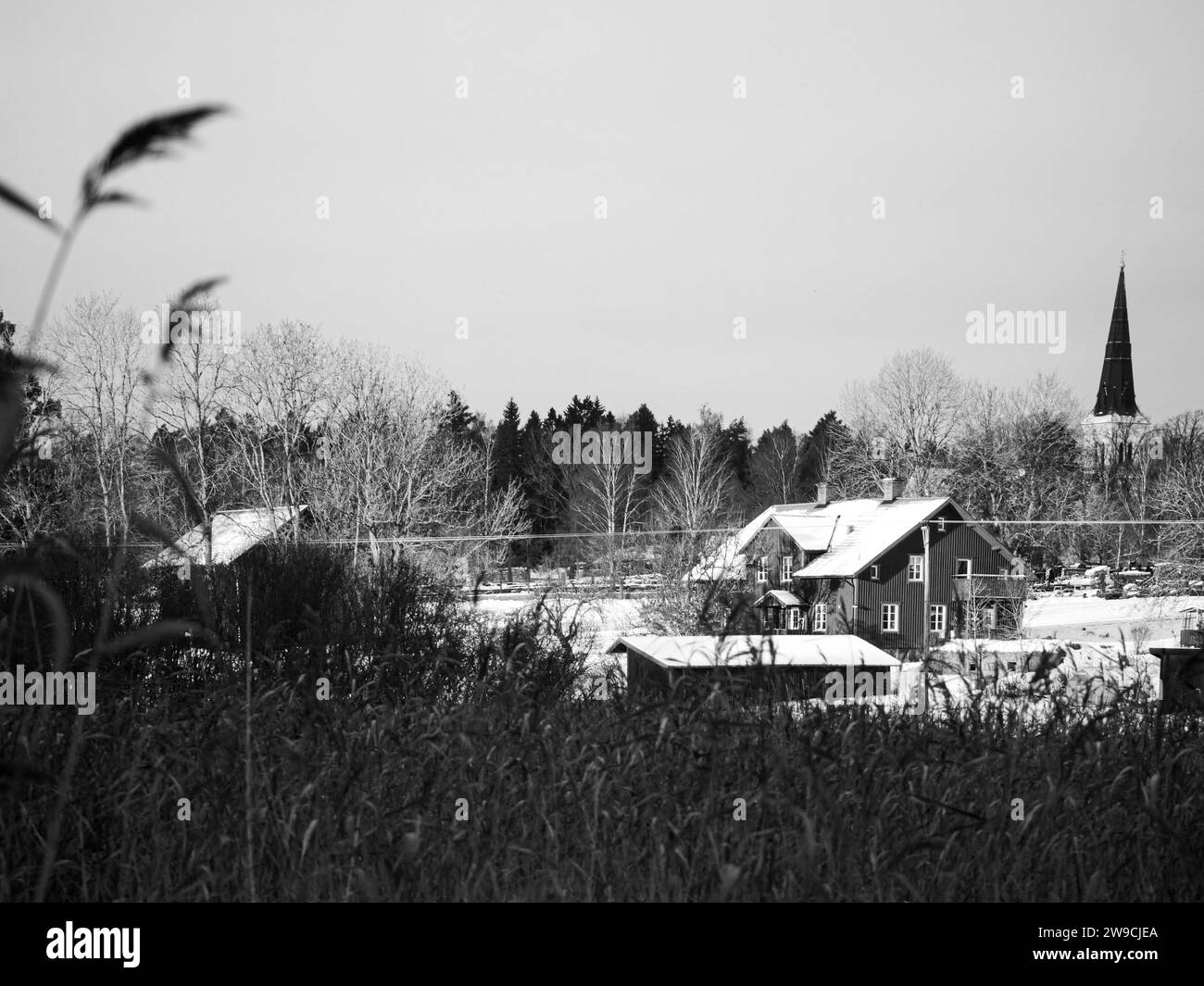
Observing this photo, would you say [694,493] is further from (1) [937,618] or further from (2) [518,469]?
(2) [518,469]

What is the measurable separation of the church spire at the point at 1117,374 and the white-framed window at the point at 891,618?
213ft

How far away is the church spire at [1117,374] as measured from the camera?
10456 centimetres

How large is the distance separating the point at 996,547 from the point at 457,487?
2233 cm

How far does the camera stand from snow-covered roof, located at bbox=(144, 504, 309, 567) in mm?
4156

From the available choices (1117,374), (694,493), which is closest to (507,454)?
(694,493)

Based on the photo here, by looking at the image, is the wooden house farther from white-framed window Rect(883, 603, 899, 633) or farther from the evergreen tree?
the evergreen tree

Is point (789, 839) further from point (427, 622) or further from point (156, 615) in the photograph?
point (156, 615)

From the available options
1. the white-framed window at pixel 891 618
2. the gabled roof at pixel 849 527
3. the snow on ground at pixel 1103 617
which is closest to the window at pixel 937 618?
the white-framed window at pixel 891 618

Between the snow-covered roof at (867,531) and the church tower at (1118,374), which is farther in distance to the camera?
the church tower at (1118,374)

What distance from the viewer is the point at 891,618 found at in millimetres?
47906

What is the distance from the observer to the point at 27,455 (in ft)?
9.02

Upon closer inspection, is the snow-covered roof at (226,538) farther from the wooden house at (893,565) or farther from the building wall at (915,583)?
the building wall at (915,583)

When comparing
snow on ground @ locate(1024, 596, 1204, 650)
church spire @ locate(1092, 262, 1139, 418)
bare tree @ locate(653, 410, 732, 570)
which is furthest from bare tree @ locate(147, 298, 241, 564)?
church spire @ locate(1092, 262, 1139, 418)
